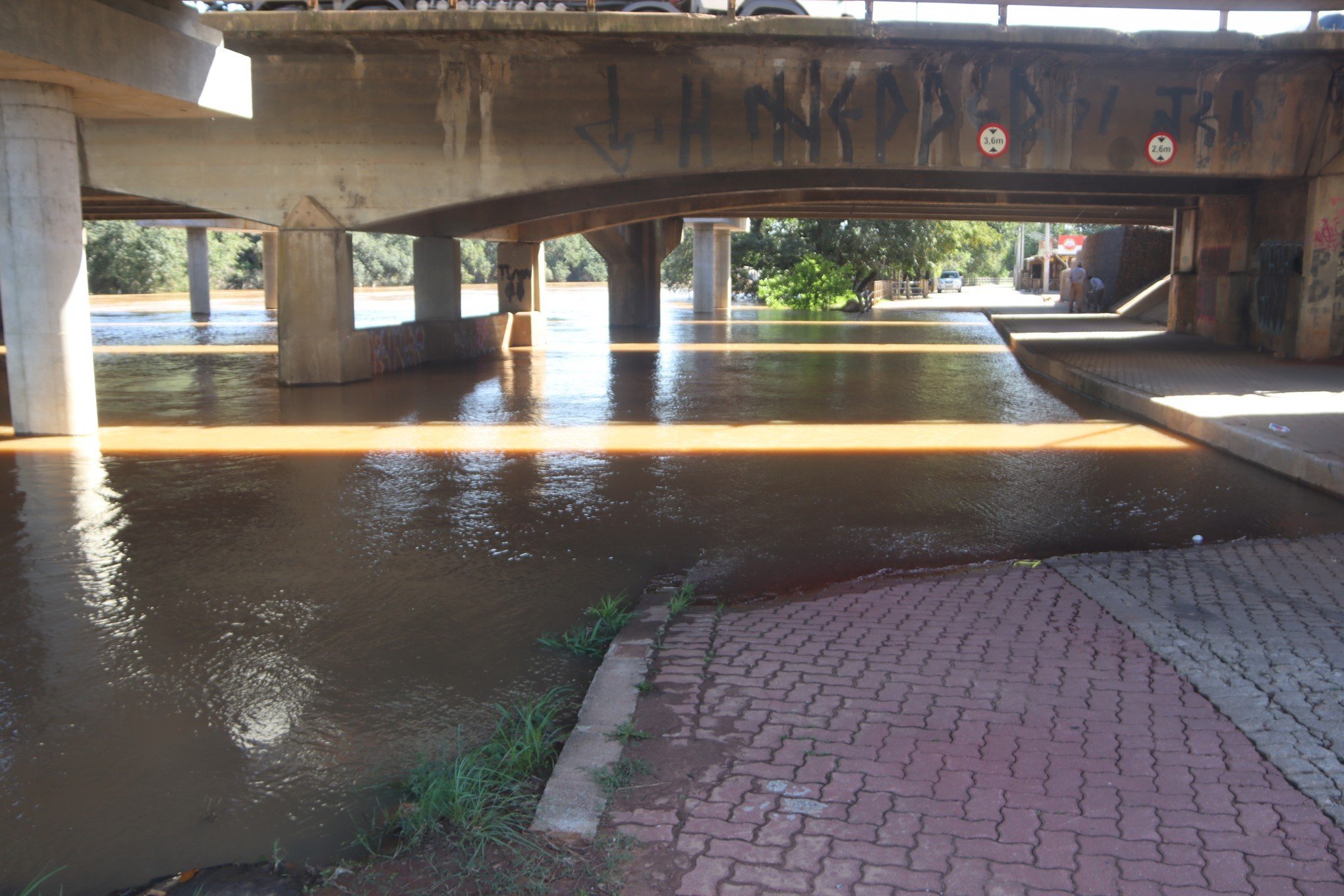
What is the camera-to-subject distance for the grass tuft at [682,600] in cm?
586

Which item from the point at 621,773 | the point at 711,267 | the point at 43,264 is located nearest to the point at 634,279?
the point at 711,267

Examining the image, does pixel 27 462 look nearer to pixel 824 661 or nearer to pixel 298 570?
pixel 298 570

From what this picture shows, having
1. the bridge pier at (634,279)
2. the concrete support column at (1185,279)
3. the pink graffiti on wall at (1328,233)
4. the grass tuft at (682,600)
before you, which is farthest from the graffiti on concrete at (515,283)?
the grass tuft at (682,600)

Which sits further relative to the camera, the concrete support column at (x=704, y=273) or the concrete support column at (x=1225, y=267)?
the concrete support column at (x=704, y=273)

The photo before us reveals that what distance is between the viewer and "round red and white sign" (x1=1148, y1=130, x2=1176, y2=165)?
17406mm

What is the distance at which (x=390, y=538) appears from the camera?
783cm

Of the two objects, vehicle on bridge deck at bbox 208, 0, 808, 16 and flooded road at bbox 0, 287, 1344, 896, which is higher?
vehicle on bridge deck at bbox 208, 0, 808, 16

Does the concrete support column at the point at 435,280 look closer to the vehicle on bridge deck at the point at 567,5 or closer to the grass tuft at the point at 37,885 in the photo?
the vehicle on bridge deck at the point at 567,5

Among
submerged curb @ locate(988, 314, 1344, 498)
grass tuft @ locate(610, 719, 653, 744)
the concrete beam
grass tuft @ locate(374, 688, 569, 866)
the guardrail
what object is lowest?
grass tuft @ locate(374, 688, 569, 866)

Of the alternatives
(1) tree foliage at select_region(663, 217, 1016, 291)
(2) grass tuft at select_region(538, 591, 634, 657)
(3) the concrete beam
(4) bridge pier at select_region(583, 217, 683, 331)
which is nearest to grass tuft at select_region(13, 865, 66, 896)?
(2) grass tuft at select_region(538, 591, 634, 657)

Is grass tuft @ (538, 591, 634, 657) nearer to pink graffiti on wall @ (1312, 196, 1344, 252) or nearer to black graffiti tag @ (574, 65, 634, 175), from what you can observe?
black graffiti tag @ (574, 65, 634, 175)

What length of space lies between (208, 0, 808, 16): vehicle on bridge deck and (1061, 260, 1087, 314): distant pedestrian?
26.4 m

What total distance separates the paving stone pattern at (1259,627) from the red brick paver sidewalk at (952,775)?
14 cm

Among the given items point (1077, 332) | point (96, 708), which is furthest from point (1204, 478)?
point (1077, 332)
